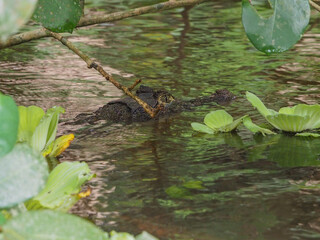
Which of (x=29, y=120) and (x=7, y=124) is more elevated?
(x=7, y=124)

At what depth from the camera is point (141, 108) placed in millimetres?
2828

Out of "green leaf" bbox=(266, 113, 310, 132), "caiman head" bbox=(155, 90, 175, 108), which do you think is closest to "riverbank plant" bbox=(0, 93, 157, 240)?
"green leaf" bbox=(266, 113, 310, 132)

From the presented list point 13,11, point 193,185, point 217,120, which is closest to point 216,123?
point 217,120

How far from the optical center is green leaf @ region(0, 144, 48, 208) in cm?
64

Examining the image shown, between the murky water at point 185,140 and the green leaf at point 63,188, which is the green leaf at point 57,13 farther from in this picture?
the murky water at point 185,140

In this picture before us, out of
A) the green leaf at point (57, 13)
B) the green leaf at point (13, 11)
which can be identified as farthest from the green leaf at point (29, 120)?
the green leaf at point (13, 11)

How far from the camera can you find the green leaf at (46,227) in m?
0.55

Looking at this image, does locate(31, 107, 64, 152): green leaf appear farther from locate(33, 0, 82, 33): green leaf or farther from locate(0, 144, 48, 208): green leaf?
locate(0, 144, 48, 208): green leaf

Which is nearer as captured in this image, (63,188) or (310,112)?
(63,188)

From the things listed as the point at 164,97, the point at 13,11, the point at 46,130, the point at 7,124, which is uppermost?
the point at 13,11

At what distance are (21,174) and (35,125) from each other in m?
1.31

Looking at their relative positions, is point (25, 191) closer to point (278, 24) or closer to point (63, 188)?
point (278, 24)

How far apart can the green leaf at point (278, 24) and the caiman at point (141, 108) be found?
1560mm

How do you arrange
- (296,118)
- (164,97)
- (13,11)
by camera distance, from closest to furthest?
1. (13,11)
2. (296,118)
3. (164,97)
